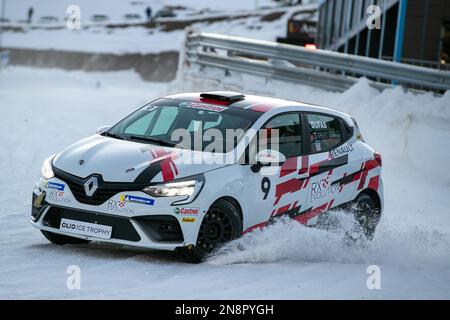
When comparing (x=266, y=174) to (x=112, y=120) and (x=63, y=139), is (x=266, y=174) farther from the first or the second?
(x=112, y=120)

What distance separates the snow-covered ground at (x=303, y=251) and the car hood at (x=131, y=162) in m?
0.76

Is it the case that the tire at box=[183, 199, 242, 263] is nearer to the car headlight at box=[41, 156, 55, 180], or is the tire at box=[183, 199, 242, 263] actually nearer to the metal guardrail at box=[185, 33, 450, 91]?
the car headlight at box=[41, 156, 55, 180]

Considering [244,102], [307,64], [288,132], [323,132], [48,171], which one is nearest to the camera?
[48,171]

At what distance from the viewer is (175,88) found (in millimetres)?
20344

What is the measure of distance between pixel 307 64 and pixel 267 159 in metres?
9.12

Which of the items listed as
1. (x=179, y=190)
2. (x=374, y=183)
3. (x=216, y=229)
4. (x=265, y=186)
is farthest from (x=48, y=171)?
(x=374, y=183)

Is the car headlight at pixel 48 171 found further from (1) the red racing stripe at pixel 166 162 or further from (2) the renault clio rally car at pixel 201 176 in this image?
(1) the red racing stripe at pixel 166 162

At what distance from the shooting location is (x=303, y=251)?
8.15 meters

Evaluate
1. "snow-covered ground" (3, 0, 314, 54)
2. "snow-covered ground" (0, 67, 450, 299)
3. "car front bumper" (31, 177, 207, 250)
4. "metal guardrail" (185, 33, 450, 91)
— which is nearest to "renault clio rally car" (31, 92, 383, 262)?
"car front bumper" (31, 177, 207, 250)

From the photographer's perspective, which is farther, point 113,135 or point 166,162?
point 113,135

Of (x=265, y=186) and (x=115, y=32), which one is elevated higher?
(x=265, y=186)

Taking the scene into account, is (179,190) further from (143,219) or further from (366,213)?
(366,213)

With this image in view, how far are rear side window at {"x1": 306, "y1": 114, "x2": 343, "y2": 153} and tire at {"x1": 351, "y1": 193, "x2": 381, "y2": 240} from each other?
2.36 ft
